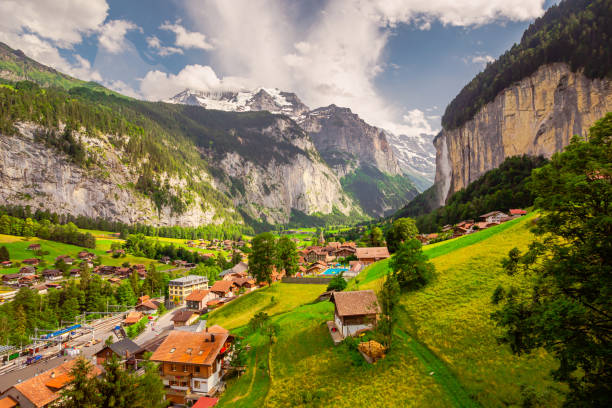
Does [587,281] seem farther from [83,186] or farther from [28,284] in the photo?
[83,186]

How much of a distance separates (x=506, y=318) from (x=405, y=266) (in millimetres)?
22609

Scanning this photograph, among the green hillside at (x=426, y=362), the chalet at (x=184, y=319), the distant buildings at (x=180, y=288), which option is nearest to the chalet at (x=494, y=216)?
the green hillside at (x=426, y=362)

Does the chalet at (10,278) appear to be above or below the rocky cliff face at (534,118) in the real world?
below

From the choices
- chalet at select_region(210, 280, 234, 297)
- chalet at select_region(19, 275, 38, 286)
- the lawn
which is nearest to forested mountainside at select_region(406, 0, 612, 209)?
the lawn

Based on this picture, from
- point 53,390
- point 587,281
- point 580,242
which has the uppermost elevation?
point 580,242

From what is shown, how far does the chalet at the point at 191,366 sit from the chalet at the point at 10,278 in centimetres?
9441

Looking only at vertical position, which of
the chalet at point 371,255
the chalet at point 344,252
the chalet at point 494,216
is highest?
the chalet at point 494,216

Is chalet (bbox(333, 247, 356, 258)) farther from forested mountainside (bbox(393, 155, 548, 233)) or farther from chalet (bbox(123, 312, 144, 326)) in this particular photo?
chalet (bbox(123, 312, 144, 326))

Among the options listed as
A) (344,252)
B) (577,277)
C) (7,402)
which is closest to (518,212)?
(344,252)

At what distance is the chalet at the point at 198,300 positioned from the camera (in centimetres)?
7888

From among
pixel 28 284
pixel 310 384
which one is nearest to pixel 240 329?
pixel 310 384

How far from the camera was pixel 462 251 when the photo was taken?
43.1 m

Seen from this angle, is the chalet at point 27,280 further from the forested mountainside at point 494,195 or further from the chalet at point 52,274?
the forested mountainside at point 494,195

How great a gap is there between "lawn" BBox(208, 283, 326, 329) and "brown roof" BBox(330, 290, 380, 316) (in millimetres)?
20016
